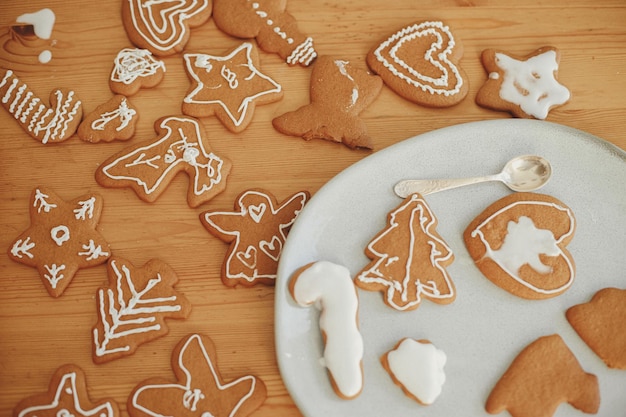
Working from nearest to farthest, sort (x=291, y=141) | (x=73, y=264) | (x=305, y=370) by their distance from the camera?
(x=305, y=370) → (x=73, y=264) → (x=291, y=141)

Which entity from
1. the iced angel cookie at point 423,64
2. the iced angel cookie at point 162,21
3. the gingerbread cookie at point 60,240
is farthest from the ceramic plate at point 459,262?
the iced angel cookie at point 162,21

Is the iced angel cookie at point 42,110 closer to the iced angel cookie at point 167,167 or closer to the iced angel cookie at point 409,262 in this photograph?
the iced angel cookie at point 167,167

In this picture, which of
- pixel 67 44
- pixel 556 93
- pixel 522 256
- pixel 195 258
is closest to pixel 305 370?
pixel 195 258

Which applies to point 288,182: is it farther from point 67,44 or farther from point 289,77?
point 67,44

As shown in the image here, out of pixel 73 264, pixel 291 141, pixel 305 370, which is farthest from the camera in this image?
pixel 291 141

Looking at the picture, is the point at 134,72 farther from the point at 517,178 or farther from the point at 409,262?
the point at 517,178

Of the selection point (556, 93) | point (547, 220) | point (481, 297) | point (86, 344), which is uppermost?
point (556, 93)

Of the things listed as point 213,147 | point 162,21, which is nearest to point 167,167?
point 213,147
